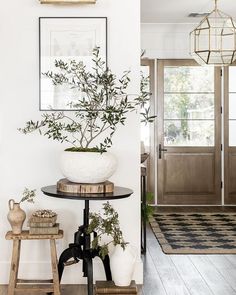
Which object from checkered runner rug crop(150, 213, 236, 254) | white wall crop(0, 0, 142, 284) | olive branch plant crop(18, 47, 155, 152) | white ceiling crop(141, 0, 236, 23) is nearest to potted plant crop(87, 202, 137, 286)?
white wall crop(0, 0, 142, 284)

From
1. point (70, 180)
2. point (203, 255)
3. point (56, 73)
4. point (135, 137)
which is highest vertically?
point (56, 73)

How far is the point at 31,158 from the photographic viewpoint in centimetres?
403

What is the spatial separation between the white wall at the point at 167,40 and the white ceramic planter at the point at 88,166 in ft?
15.7

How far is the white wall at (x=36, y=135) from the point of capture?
157 inches

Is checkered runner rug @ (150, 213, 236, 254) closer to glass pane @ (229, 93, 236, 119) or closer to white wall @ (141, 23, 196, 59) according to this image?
glass pane @ (229, 93, 236, 119)

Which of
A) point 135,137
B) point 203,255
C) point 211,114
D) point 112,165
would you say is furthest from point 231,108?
point 112,165

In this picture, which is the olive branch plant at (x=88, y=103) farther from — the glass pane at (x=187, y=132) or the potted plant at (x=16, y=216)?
the glass pane at (x=187, y=132)

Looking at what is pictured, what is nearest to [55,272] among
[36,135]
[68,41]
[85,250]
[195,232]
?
[85,250]

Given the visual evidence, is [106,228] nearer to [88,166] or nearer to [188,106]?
[88,166]

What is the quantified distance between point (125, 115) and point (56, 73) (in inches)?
23.3

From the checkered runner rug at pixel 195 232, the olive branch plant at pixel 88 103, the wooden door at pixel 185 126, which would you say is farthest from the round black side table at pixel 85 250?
the wooden door at pixel 185 126

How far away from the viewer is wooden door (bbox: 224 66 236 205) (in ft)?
26.4

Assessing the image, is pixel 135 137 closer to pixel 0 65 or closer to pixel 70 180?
pixel 70 180

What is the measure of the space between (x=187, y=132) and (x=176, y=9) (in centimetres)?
188
